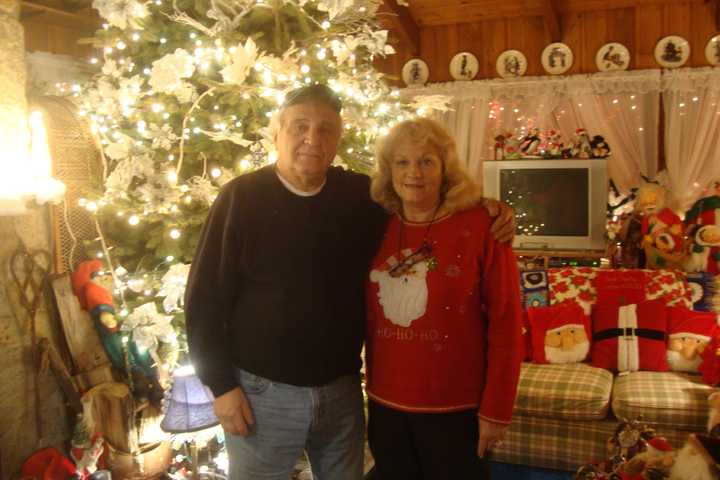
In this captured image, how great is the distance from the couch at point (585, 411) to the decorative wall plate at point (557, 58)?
313 centimetres

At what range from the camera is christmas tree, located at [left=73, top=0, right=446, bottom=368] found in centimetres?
220

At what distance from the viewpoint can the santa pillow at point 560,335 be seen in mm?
3090

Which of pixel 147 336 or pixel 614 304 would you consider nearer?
pixel 147 336

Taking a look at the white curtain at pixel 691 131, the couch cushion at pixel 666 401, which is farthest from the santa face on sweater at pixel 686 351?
the white curtain at pixel 691 131

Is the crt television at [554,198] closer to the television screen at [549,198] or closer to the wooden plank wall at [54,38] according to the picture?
the television screen at [549,198]

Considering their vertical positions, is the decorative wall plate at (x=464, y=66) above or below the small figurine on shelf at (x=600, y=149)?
above

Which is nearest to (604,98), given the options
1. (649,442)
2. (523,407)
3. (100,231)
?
(523,407)

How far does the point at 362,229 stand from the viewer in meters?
1.56

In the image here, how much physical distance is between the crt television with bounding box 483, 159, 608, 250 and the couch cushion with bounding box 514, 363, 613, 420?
75.4 inches

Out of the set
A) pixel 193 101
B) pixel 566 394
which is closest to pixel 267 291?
pixel 193 101

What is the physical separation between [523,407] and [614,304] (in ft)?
2.58

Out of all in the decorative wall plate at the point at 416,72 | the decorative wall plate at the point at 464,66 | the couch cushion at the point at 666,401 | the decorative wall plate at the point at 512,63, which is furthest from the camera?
the decorative wall plate at the point at 416,72

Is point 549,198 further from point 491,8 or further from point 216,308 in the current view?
point 216,308

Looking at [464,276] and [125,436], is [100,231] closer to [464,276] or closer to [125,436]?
[125,436]
